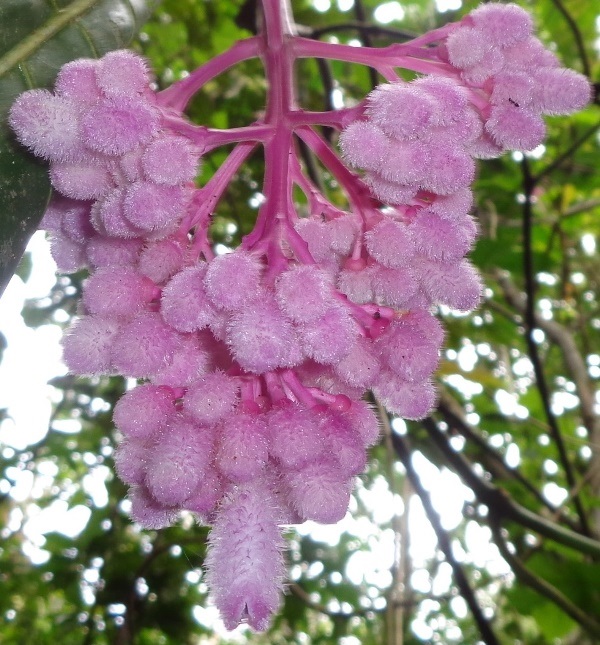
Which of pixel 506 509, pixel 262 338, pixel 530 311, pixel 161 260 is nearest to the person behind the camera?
pixel 262 338

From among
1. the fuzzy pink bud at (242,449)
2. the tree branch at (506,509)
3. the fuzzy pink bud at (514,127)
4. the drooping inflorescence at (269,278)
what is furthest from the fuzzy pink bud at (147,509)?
the tree branch at (506,509)

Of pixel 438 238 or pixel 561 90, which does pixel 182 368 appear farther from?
pixel 561 90

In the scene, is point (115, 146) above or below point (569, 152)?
above

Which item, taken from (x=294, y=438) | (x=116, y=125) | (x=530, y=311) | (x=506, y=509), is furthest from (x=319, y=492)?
(x=530, y=311)

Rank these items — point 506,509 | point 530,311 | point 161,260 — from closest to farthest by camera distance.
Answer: point 161,260
point 506,509
point 530,311

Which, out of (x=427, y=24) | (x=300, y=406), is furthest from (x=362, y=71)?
(x=300, y=406)

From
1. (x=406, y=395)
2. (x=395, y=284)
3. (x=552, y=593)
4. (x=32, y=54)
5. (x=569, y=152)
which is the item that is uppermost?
(x=32, y=54)

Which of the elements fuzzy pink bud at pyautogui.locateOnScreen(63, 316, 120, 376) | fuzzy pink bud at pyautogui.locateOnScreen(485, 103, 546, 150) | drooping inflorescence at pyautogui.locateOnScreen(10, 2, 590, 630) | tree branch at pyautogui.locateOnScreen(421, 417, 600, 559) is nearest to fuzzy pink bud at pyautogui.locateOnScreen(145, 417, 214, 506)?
drooping inflorescence at pyautogui.locateOnScreen(10, 2, 590, 630)
